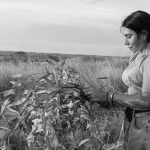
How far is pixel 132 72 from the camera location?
8.61ft

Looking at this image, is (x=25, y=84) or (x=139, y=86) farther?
(x=25, y=84)

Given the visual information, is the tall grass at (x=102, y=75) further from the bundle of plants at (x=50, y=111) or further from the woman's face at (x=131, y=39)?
the woman's face at (x=131, y=39)

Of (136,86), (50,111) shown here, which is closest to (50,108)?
(50,111)

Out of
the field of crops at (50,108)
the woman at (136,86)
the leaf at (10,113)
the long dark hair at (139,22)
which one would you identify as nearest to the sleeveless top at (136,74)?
the woman at (136,86)

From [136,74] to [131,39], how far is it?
211 mm

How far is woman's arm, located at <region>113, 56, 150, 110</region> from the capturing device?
2494mm

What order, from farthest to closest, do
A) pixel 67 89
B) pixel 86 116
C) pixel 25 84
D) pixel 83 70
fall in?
pixel 83 70
pixel 25 84
pixel 86 116
pixel 67 89

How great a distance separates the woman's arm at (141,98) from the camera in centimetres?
249

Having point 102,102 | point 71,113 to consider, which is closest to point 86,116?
point 71,113

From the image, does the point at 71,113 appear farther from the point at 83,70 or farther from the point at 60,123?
the point at 83,70

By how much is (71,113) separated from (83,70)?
27.9 feet

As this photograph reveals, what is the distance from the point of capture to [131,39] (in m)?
2.66

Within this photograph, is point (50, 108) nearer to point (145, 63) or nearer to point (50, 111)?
point (50, 111)

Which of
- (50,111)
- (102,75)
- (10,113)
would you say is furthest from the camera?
(102,75)
